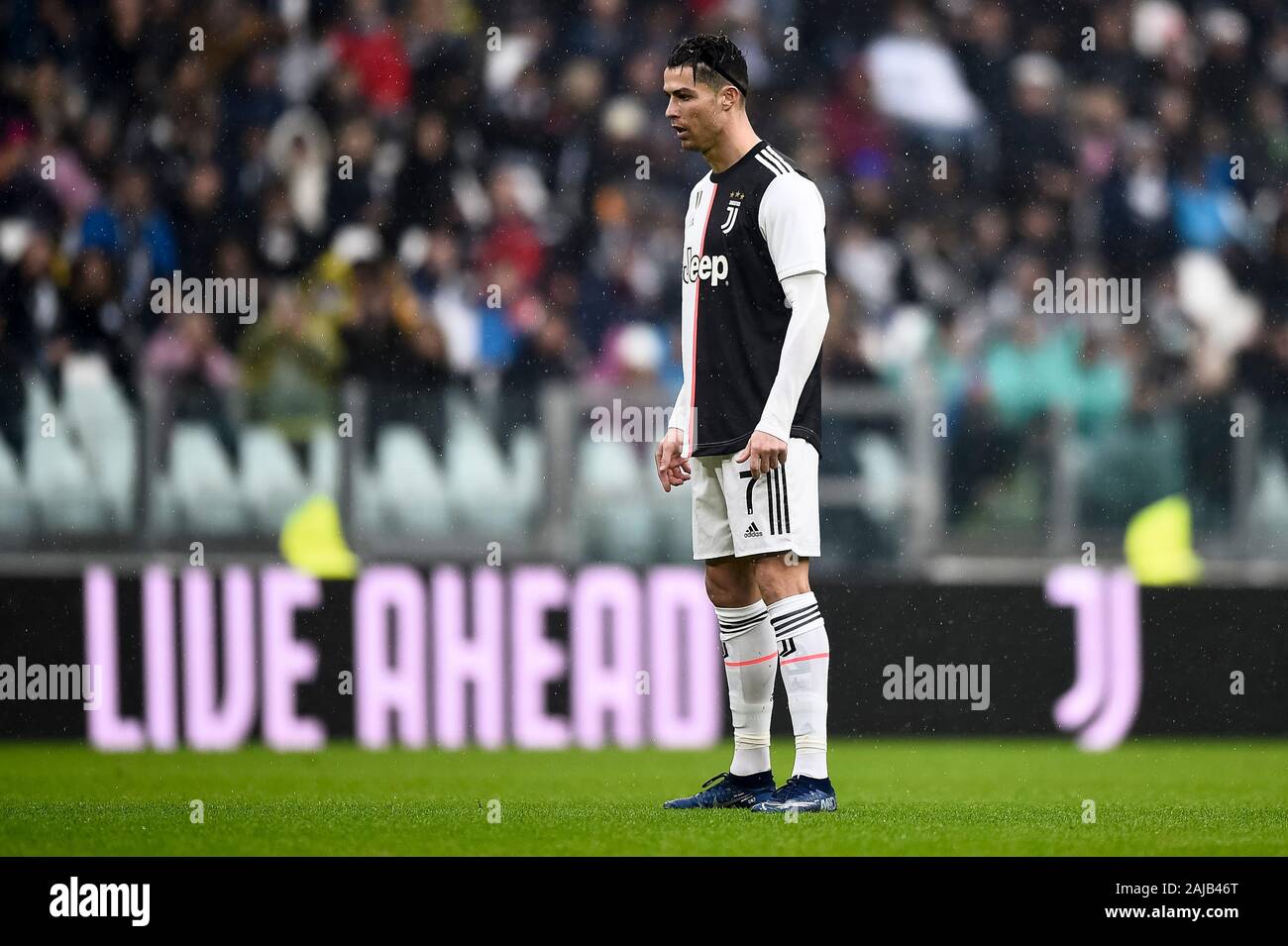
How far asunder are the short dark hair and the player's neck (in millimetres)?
139

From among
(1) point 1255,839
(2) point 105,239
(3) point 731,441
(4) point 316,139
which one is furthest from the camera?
(4) point 316,139

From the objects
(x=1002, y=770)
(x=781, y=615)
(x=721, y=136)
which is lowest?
(x=1002, y=770)

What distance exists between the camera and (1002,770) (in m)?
7.13

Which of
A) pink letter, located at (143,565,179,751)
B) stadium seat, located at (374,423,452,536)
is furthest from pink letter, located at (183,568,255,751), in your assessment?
stadium seat, located at (374,423,452,536)

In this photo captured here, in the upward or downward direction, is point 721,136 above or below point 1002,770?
above

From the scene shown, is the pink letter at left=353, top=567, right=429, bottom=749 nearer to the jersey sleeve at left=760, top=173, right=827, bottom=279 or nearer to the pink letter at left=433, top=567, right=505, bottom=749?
the pink letter at left=433, top=567, right=505, bottom=749

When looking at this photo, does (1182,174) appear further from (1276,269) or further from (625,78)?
(625,78)

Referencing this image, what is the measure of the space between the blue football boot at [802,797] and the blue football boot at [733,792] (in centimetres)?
21

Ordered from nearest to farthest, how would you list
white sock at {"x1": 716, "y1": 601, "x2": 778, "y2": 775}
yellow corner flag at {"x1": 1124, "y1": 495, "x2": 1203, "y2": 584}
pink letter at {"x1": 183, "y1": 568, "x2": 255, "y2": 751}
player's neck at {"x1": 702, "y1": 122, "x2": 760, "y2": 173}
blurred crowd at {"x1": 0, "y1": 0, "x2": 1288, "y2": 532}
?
1. player's neck at {"x1": 702, "y1": 122, "x2": 760, "y2": 173}
2. white sock at {"x1": 716, "y1": 601, "x2": 778, "y2": 775}
3. pink letter at {"x1": 183, "y1": 568, "x2": 255, "y2": 751}
4. yellow corner flag at {"x1": 1124, "y1": 495, "x2": 1203, "y2": 584}
5. blurred crowd at {"x1": 0, "y1": 0, "x2": 1288, "y2": 532}

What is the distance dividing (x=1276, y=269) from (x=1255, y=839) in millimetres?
6676

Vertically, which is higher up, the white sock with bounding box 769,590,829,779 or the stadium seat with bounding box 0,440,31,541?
the stadium seat with bounding box 0,440,31,541

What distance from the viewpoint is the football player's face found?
5.32 m

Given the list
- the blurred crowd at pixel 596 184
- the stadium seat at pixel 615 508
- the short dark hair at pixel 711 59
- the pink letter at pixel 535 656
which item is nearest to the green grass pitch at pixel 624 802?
the pink letter at pixel 535 656

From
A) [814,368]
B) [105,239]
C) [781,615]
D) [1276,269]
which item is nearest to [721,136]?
[814,368]
